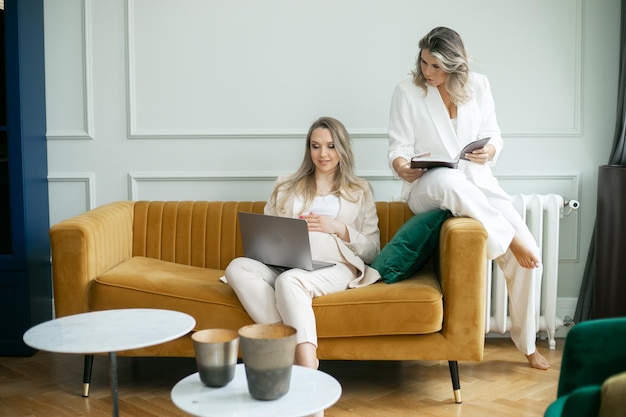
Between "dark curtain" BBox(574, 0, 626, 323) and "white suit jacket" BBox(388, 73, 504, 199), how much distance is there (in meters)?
0.71

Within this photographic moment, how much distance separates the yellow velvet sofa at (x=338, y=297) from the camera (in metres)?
2.82

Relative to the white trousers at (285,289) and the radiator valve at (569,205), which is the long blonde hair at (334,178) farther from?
the radiator valve at (569,205)

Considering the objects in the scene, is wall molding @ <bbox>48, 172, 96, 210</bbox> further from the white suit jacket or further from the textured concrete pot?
the textured concrete pot

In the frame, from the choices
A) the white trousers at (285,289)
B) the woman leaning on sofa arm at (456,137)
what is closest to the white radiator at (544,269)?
the woman leaning on sofa arm at (456,137)

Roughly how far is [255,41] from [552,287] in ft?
6.13

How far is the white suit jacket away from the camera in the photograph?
10.9 feet

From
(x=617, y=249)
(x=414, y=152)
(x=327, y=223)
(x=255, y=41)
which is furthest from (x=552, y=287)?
(x=255, y=41)

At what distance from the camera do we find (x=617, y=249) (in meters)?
3.50

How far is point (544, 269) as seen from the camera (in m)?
3.66

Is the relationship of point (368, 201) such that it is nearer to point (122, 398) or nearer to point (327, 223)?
point (327, 223)

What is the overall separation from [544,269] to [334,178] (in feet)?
3.76

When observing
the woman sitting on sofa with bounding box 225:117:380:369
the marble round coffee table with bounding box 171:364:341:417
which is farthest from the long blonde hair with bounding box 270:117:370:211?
the marble round coffee table with bounding box 171:364:341:417

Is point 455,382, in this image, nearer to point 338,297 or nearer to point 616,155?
point 338,297

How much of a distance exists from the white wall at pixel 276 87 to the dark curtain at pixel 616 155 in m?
0.07
